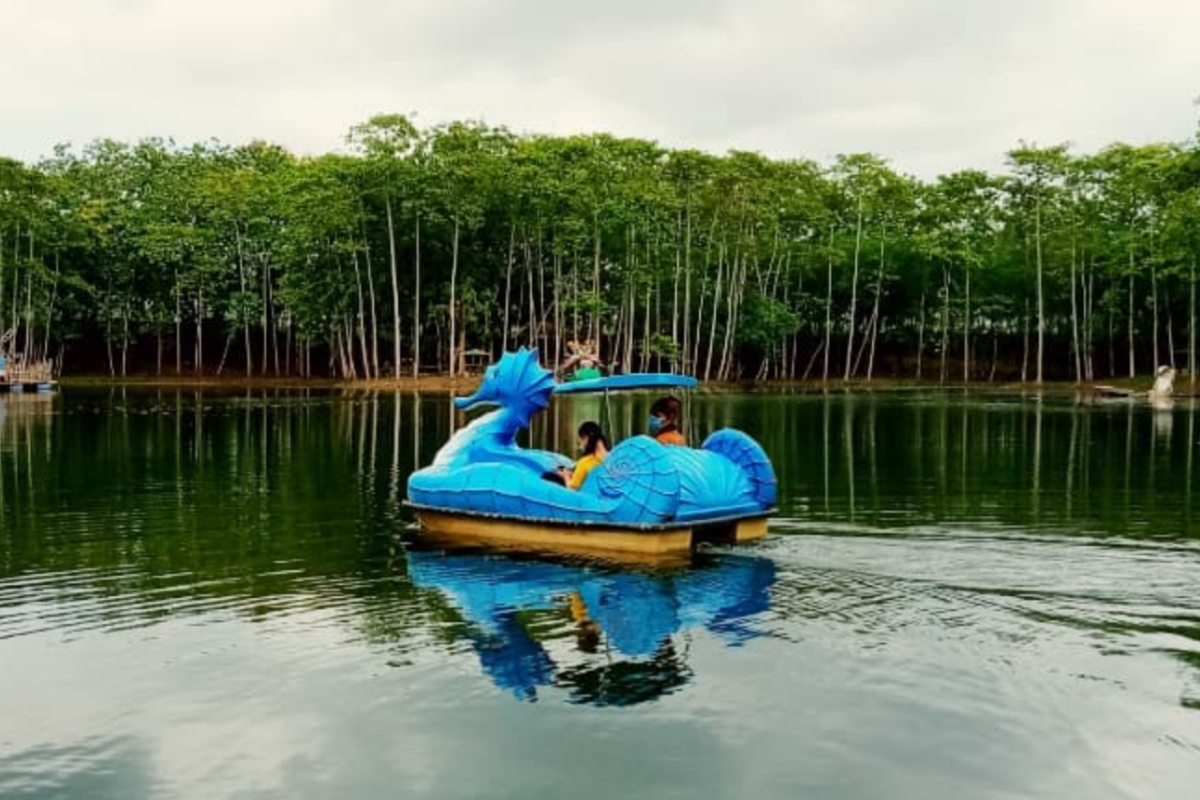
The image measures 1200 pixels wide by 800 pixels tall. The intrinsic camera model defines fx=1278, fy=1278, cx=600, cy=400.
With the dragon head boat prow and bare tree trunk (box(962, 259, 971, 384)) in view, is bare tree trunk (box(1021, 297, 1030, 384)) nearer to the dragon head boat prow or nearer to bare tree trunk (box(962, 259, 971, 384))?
bare tree trunk (box(962, 259, 971, 384))

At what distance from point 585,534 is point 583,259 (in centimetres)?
4992

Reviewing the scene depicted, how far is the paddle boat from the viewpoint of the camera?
1317 centimetres

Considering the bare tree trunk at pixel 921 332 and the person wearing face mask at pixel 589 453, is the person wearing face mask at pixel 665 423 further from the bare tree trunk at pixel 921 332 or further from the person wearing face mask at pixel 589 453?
the bare tree trunk at pixel 921 332

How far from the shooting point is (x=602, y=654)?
31.8 feet

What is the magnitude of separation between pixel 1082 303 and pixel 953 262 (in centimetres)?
784

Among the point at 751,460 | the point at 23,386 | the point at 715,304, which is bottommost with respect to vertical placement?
the point at 23,386

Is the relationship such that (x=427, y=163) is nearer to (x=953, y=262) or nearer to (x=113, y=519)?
(x=953, y=262)

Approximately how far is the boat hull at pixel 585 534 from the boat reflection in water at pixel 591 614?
1.19 ft

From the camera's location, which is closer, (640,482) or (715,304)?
(640,482)

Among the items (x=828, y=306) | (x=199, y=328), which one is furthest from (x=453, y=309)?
(x=828, y=306)

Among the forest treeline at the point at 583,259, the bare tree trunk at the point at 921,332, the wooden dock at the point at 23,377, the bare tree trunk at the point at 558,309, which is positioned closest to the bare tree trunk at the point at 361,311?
the forest treeline at the point at 583,259

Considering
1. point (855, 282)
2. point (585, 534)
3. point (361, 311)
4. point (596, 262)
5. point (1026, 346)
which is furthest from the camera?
point (855, 282)

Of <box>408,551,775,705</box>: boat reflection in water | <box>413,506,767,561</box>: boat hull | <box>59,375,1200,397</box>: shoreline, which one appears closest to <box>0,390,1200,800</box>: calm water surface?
<box>408,551,775,705</box>: boat reflection in water

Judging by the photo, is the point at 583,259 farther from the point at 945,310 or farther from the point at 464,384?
the point at 945,310
